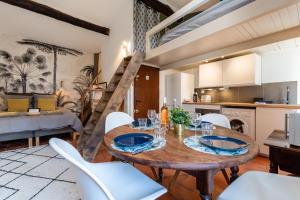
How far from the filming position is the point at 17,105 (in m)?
4.35

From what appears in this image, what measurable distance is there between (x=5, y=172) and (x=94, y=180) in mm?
2422

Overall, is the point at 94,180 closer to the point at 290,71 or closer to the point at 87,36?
the point at 290,71

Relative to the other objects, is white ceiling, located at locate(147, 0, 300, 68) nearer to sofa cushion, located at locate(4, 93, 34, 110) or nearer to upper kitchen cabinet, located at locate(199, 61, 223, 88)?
upper kitchen cabinet, located at locate(199, 61, 223, 88)

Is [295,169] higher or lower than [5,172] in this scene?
Answer: higher

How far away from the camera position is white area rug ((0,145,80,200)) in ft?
5.60

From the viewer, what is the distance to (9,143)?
3668 mm

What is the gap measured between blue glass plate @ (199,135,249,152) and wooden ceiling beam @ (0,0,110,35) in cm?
466

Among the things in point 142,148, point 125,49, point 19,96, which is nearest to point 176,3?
point 125,49

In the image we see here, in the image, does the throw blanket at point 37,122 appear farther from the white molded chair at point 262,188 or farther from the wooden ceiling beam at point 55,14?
the white molded chair at point 262,188

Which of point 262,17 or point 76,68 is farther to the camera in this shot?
point 76,68

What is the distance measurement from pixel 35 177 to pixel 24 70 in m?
4.25

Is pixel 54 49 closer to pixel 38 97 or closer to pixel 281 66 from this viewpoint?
pixel 38 97

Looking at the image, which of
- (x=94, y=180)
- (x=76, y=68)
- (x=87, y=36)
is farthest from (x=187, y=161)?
(x=76, y=68)

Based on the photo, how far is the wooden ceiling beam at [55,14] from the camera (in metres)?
3.64
